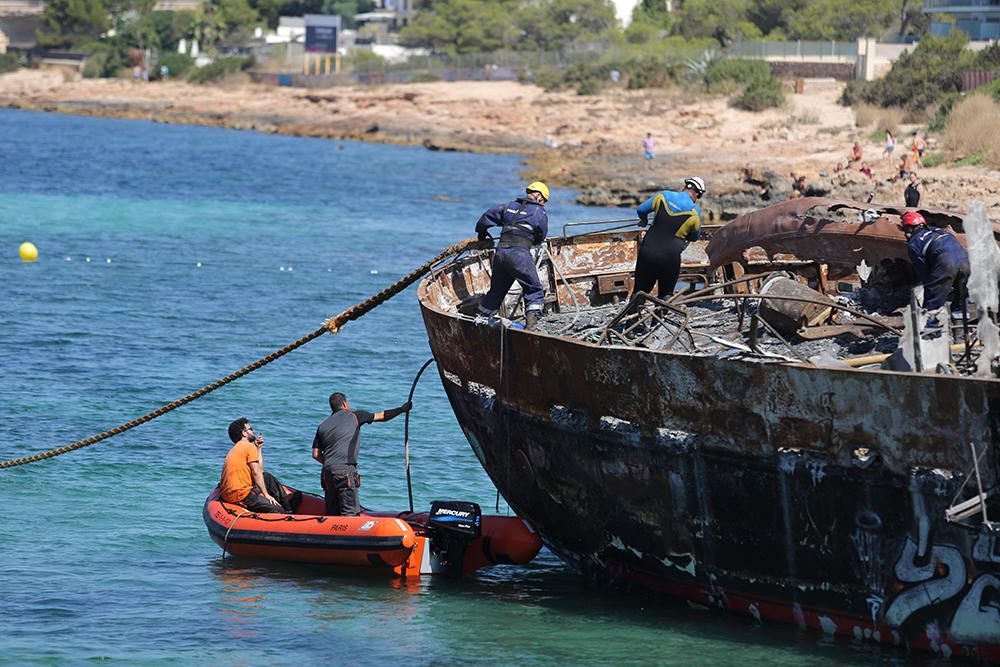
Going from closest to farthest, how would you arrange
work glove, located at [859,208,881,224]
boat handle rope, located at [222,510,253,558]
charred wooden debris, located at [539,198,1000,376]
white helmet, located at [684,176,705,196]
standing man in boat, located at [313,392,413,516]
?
1. charred wooden debris, located at [539,198,1000,376]
2. standing man in boat, located at [313,392,413,516]
3. boat handle rope, located at [222,510,253,558]
4. white helmet, located at [684,176,705,196]
5. work glove, located at [859,208,881,224]

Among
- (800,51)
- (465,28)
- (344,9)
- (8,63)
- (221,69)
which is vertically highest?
(344,9)

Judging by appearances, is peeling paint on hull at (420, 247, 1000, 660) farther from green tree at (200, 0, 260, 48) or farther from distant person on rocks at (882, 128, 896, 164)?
green tree at (200, 0, 260, 48)

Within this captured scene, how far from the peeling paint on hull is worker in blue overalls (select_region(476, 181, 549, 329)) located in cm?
131

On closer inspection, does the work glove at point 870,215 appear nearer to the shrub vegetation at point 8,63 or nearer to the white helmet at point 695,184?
the white helmet at point 695,184

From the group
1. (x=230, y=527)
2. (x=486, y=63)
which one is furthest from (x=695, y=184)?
(x=486, y=63)

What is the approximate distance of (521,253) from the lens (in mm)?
13633

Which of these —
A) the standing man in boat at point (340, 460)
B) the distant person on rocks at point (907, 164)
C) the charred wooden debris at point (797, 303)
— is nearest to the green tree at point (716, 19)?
the distant person on rocks at point (907, 164)

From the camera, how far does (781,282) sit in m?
12.9

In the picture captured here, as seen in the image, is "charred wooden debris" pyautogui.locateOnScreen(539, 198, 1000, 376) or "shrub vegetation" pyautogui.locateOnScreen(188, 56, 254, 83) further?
"shrub vegetation" pyautogui.locateOnScreen(188, 56, 254, 83)

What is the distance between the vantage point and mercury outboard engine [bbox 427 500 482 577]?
12.7 m

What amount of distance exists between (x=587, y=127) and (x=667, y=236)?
52.9 m

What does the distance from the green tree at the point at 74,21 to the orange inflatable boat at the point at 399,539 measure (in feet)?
365

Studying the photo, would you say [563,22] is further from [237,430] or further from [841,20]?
[237,430]

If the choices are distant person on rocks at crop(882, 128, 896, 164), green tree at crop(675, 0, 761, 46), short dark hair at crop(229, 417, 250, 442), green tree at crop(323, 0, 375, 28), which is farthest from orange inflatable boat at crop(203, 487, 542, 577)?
green tree at crop(323, 0, 375, 28)
